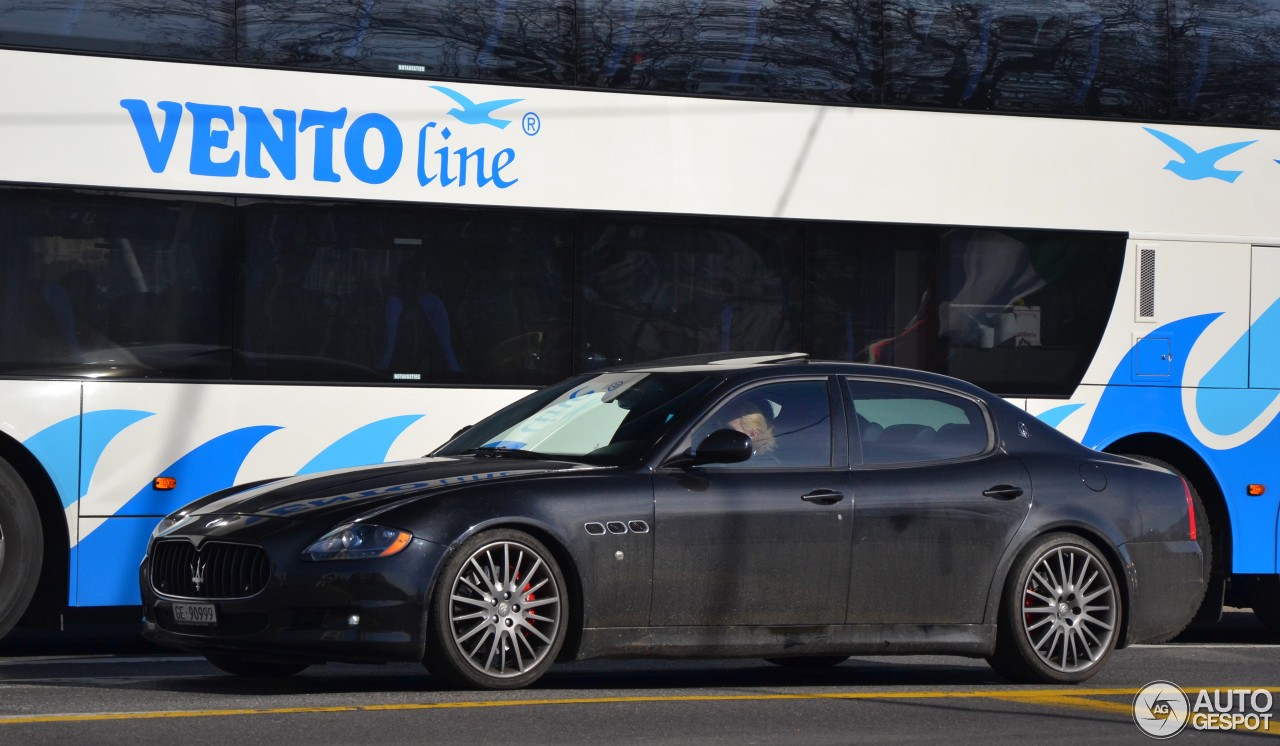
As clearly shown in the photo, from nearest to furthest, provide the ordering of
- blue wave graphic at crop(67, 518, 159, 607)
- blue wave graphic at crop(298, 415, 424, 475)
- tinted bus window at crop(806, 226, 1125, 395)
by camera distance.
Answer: blue wave graphic at crop(67, 518, 159, 607) → blue wave graphic at crop(298, 415, 424, 475) → tinted bus window at crop(806, 226, 1125, 395)

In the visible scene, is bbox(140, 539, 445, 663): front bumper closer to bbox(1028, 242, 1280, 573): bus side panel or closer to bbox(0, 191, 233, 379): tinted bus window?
bbox(0, 191, 233, 379): tinted bus window

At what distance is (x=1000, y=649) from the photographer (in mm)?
9008

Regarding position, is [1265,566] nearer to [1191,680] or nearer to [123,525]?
[1191,680]

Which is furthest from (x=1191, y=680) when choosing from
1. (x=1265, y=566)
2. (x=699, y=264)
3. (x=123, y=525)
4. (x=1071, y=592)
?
(x=123, y=525)

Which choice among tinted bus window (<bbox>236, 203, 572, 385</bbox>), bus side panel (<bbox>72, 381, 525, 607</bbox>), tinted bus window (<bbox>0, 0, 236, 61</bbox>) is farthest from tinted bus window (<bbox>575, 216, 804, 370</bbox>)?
tinted bus window (<bbox>0, 0, 236, 61</bbox>)

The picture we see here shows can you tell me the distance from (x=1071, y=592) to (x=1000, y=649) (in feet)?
1.52

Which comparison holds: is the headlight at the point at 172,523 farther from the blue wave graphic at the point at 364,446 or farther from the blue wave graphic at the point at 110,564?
the blue wave graphic at the point at 364,446

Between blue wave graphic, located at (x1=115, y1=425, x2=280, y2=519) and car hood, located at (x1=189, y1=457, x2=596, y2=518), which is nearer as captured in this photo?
car hood, located at (x1=189, y1=457, x2=596, y2=518)

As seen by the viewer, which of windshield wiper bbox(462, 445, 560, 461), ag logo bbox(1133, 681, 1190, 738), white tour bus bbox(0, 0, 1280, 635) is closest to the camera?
ag logo bbox(1133, 681, 1190, 738)

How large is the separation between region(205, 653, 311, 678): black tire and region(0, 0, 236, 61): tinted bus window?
3.68 meters

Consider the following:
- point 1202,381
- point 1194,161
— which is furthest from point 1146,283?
point 1194,161

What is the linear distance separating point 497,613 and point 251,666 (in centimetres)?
148

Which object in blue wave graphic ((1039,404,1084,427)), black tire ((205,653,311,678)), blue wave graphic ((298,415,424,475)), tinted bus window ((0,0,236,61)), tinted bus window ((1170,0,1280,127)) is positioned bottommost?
black tire ((205,653,311,678))

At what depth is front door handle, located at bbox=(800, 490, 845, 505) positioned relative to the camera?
338 inches
